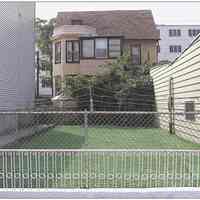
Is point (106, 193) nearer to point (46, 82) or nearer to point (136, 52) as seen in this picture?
point (136, 52)

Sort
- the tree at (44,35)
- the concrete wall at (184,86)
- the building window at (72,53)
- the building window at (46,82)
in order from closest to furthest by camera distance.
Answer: the concrete wall at (184,86) < the building window at (72,53) < the tree at (44,35) < the building window at (46,82)

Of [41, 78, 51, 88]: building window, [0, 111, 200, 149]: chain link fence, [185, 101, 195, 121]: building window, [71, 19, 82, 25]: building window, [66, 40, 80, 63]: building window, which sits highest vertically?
[71, 19, 82, 25]: building window

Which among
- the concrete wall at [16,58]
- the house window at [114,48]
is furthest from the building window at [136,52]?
the concrete wall at [16,58]

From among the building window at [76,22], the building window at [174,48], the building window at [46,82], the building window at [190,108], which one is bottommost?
the building window at [190,108]

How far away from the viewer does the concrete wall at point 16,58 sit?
18.9 metres

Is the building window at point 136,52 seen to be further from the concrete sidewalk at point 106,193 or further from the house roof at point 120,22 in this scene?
the concrete sidewalk at point 106,193

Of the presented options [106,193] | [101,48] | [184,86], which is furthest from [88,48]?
[106,193]

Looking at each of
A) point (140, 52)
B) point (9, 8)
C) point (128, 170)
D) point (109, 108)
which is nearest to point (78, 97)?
point (109, 108)

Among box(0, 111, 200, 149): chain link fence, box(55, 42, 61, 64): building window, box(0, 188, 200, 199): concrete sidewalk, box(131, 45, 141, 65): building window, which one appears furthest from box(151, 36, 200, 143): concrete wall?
box(55, 42, 61, 64): building window

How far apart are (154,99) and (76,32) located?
1123 cm

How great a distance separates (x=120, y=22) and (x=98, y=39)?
19.2ft

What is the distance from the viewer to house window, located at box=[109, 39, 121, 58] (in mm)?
32534

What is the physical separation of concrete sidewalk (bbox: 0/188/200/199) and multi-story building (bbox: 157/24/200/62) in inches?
2553

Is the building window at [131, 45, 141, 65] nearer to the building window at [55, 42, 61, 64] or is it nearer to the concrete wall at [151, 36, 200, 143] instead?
the building window at [55, 42, 61, 64]
